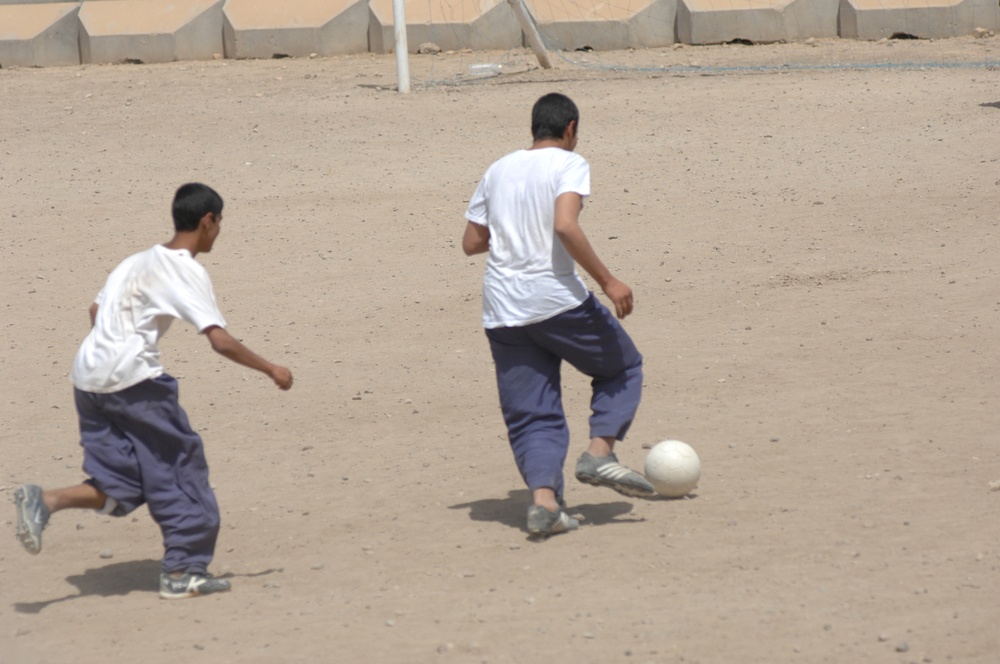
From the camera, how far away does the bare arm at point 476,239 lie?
212 inches

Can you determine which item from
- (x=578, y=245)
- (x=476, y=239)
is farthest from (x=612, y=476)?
(x=476, y=239)

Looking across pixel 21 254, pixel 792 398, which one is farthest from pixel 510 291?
pixel 21 254

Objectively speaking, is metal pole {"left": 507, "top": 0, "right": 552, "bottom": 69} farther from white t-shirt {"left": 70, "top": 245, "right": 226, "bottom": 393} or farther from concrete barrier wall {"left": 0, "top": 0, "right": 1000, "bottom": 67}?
white t-shirt {"left": 70, "top": 245, "right": 226, "bottom": 393}

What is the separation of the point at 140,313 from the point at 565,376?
3331 millimetres

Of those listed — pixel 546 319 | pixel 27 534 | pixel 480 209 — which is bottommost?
pixel 27 534

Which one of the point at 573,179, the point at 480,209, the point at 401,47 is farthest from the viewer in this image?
the point at 401,47

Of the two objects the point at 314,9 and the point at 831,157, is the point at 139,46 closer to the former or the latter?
the point at 314,9

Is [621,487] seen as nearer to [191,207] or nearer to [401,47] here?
[191,207]

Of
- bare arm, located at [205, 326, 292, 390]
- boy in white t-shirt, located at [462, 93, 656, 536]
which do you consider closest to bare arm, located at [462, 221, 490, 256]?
boy in white t-shirt, located at [462, 93, 656, 536]

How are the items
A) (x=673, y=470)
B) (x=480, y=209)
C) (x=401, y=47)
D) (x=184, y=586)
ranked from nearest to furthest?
(x=184, y=586)
(x=480, y=209)
(x=673, y=470)
(x=401, y=47)

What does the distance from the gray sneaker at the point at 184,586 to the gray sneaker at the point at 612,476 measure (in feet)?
4.74

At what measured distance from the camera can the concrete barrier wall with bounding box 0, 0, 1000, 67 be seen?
650 inches

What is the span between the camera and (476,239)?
5.41 meters

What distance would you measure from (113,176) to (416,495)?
759 centimetres
